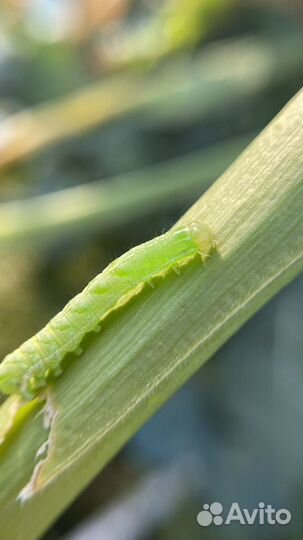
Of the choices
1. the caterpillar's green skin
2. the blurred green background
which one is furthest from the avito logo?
the caterpillar's green skin

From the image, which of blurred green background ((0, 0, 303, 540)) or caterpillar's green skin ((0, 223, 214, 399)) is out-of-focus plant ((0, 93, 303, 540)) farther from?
blurred green background ((0, 0, 303, 540))

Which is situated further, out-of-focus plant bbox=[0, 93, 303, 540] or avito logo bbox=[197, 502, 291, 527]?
avito logo bbox=[197, 502, 291, 527]

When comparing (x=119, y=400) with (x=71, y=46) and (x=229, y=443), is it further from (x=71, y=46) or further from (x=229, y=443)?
(x=71, y=46)

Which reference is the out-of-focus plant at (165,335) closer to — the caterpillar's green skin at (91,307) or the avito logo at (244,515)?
the caterpillar's green skin at (91,307)

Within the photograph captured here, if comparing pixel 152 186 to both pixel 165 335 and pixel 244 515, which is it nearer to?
pixel 244 515

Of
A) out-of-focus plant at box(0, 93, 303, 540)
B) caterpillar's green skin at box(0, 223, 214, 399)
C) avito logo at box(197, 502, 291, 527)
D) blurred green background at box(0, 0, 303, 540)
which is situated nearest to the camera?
out-of-focus plant at box(0, 93, 303, 540)

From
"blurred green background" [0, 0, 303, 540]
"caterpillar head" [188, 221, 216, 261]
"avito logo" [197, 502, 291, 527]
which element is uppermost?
"blurred green background" [0, 0, 303, 540]

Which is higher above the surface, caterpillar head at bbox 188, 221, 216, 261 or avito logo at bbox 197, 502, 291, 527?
caterpillar head at bbox 188, 221, 216, 261
